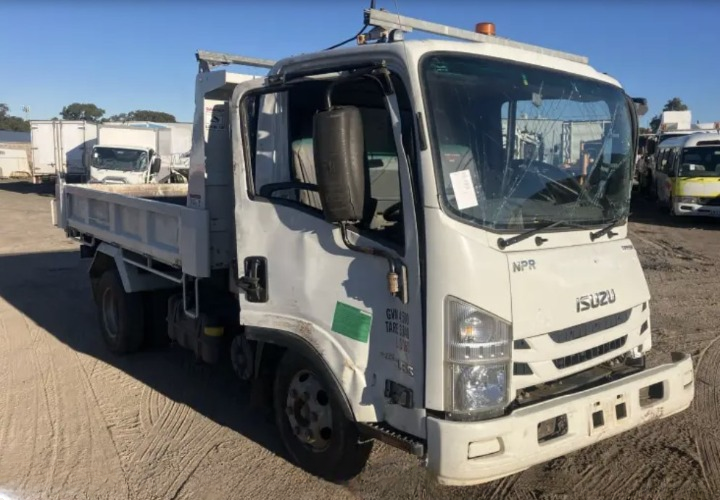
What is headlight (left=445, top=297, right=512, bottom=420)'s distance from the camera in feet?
10.8

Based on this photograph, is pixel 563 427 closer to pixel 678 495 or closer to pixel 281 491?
pixel 678 495

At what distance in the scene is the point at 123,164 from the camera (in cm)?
2497

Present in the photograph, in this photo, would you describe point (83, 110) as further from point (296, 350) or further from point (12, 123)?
point (296, 350)

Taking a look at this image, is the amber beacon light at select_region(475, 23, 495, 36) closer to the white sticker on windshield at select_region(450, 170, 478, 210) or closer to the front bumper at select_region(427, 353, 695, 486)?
the white sticker on windshield at select_region(450, 170, 478, 210)

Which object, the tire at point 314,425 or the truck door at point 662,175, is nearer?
the tire at point 314,425

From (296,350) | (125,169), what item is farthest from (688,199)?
(125,169)

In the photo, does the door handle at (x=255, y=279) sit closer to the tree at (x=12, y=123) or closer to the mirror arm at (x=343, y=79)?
the mirror arm at (x=343, y=79)


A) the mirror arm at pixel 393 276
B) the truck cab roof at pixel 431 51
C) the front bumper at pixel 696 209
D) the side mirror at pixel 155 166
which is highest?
the truck cab roof at pixel 431 51

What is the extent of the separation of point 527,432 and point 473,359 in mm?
434

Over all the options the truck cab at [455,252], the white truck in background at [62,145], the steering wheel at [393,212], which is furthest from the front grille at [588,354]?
the white truck in background at [62,145]

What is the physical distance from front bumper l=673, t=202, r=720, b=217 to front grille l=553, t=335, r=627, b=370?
1556cm

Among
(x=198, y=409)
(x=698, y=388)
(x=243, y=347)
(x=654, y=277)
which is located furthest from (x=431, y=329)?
(x=654, y=277)

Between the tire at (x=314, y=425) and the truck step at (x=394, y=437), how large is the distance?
227 mm

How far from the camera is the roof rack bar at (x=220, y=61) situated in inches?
208
